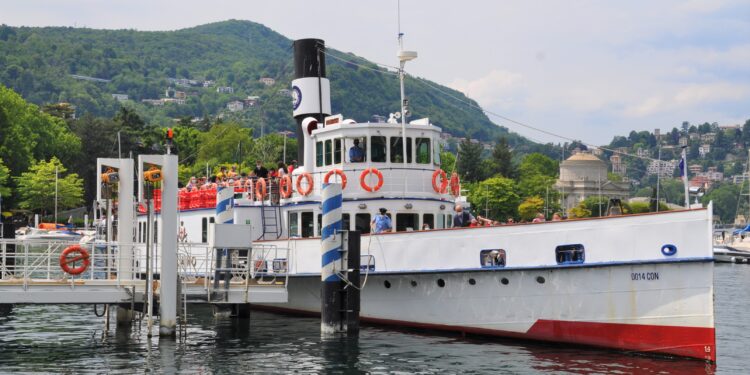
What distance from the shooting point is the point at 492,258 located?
22.3m

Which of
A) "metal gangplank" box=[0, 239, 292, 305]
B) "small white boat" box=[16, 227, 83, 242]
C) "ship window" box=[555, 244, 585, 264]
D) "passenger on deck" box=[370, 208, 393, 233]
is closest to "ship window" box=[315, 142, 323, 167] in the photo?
"passenger on deck" box=[370, 208, 393, 233]

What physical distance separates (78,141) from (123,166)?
87.0 m

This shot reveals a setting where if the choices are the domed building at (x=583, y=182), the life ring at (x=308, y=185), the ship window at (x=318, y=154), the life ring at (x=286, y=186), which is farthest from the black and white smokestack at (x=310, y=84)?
the domed building at (x=583, y=182)

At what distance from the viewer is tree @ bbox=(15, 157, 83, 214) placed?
91.2 meters

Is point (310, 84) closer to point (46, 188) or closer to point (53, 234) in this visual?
point (53, 234)

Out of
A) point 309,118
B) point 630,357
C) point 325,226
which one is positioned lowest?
point 630,357

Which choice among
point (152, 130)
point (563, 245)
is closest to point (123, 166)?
point (563, 245)

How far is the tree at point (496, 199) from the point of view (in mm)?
114188

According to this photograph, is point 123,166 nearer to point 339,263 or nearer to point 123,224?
point 123,224

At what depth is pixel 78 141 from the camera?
350 feet

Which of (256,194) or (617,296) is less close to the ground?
(256,194)

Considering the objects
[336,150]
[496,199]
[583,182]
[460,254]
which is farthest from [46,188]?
[583,182]

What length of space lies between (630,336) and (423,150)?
27.1 ft

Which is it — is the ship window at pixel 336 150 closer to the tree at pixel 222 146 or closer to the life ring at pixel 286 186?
the life ring at pixel 286 186
